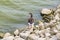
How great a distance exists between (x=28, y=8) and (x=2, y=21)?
2.99 meters

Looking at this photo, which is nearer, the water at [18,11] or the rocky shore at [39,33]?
the rocky shore at [39,33]

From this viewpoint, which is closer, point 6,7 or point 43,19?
point 43,19

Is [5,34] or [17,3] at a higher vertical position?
[17,3]

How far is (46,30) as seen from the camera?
37.1 feet

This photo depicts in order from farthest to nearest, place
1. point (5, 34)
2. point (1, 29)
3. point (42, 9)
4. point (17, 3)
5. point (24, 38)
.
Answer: point (17, 3) → point (42, 9) → point (1, 29) → point (5, 34) → point (24, 38)

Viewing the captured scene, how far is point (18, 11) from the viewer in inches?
627

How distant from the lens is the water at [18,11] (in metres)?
13.7

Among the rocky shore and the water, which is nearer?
the rocky shore

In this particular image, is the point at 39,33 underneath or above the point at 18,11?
underneath

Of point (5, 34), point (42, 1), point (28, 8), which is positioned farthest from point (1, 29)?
point (42, 1)

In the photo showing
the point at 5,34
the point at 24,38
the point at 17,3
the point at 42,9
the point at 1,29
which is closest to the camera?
the point at 24,38

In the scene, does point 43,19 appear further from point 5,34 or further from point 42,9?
point 5,34

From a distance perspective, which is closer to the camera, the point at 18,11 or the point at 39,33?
the point at 39,33

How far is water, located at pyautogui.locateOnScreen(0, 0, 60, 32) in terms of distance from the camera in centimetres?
1370
